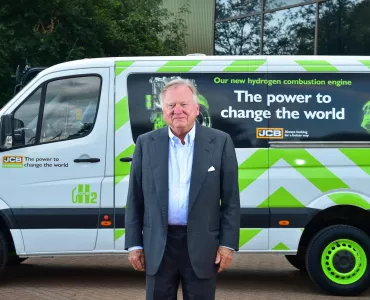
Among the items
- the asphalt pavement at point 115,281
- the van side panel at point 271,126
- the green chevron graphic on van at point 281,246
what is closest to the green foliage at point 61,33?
the asphalt pavement at point 115,281

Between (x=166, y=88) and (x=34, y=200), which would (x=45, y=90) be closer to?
(x=34, y=200)

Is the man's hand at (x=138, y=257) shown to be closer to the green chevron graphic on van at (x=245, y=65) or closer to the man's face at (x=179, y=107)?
the man's face at (x=179, y=107)

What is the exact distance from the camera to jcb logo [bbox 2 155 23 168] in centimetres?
733

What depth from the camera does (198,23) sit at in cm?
2386

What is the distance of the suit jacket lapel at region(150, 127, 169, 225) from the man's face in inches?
4.7

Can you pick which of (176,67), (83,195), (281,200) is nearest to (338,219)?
(281,200)

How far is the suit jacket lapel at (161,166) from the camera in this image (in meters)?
3.93

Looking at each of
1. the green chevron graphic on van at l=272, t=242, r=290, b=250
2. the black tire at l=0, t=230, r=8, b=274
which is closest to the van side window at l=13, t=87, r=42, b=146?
the black tire at l=0, t=230, r=8, b=274

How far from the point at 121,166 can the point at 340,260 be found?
2.51 metres

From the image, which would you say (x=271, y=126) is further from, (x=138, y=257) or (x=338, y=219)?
(x=138, y=257)

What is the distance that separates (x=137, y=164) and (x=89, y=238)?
3.41 metres

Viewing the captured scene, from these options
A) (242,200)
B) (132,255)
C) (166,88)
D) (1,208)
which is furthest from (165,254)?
(1,208)

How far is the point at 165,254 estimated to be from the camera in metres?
3.96

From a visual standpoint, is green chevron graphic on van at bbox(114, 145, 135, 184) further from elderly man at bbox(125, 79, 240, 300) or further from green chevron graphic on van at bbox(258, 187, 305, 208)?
Answer: elderly man at bbox(125, 79, 240, 300)
